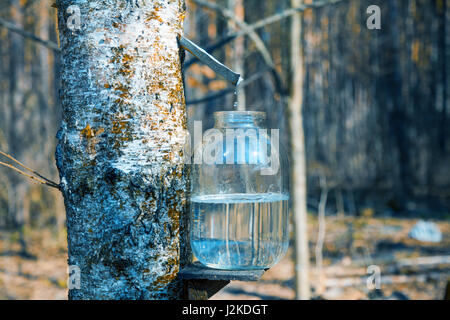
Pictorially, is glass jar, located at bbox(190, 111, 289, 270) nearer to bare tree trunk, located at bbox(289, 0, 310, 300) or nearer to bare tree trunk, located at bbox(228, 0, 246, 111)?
bare tree trunk, located at bbox(289, 0, 310, 300)

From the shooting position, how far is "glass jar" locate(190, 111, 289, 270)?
1.59 meters

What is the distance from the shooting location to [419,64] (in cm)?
953

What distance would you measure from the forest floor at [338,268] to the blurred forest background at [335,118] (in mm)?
28

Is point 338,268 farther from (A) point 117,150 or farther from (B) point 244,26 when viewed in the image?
(A) point 117,150

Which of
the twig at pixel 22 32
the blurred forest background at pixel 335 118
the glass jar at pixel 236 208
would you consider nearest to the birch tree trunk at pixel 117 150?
the glass jar at pixel 236 208

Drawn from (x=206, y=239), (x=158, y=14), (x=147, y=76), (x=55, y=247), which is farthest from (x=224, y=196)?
(x=55, y=247)

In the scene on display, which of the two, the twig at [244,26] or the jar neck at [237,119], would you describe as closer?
the jar neck at [237,119]

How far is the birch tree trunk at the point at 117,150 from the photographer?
1.36 meters

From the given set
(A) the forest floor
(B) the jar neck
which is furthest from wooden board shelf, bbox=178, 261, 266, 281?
(A) the forest floor

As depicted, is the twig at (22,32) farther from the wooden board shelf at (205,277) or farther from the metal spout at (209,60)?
the wooden board shelf at (205,277)

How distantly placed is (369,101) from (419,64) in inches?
52.3

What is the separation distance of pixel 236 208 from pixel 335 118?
28.0 feet

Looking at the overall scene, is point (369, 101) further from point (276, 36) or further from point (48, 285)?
point (48, 285)
